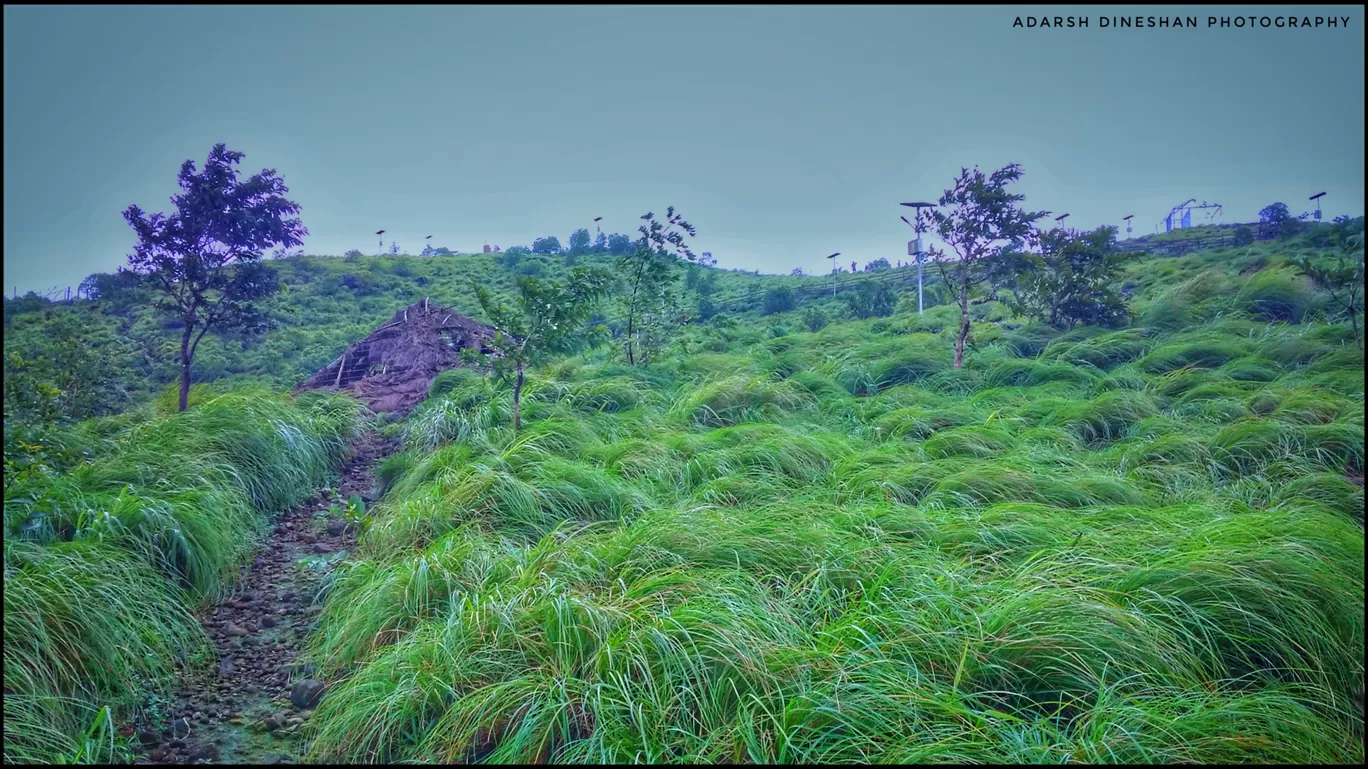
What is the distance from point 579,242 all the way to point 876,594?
2255 cm

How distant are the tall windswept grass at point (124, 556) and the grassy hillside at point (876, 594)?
73cm

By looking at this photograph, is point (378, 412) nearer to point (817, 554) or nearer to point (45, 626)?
point (45, 626)

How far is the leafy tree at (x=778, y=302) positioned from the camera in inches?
778

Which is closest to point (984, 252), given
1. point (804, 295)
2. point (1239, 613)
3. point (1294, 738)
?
point (1239, 613)

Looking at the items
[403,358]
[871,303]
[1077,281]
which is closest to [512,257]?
[871,303]

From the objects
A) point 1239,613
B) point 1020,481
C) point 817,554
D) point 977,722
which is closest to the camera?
point 977,722

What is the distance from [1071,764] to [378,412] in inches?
318

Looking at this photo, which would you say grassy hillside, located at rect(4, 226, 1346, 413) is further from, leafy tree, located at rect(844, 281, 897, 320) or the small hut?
the small hut

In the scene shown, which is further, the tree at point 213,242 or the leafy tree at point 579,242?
the leafy tree at point 579,242

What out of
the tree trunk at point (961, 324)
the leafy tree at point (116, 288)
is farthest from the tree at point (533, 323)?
the tree trunk at point (961, 324)

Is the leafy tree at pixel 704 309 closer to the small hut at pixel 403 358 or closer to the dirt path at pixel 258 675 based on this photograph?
the small hut at pixel 403 358

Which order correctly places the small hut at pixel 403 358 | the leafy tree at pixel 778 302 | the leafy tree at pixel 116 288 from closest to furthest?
1. the leafy tree at pixel 116 288
2. the small hut at pixel 403 358
3. the leafy tree at pixel 778 302

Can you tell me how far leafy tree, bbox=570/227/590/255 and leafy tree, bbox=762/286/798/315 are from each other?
781 centimetres

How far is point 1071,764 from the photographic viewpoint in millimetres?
1809
